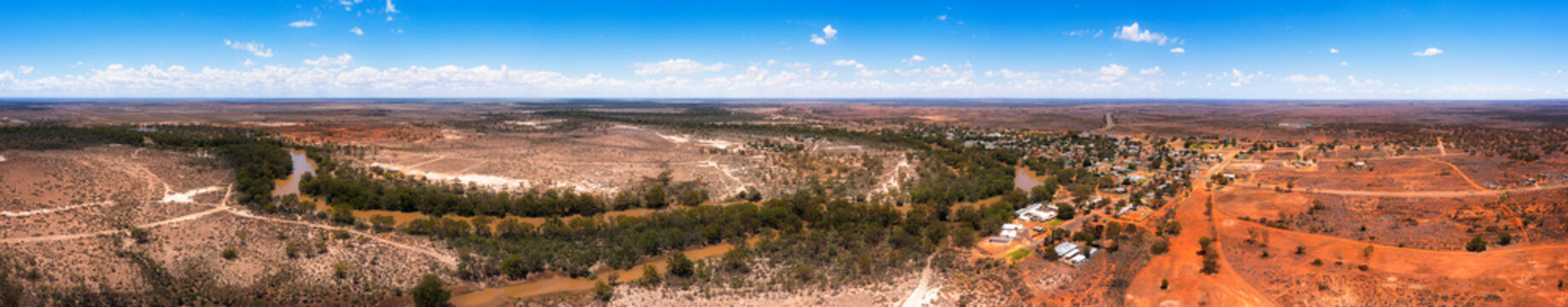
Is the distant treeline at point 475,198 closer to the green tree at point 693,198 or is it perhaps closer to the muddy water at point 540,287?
the green tree at point 693,198

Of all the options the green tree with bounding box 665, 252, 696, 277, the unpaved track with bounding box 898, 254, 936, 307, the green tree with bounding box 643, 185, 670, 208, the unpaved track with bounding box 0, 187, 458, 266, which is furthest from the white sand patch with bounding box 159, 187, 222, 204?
the unpaved track with bounding box 898, 254, 936, 307

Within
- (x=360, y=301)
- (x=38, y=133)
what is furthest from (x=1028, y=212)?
(x=38, y=133)

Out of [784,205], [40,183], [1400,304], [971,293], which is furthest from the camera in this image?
[40,183]

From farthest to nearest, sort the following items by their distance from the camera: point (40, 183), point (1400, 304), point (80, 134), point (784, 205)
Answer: point (80, 134), point (40, 183), point (784, 205), point (1400, 304)

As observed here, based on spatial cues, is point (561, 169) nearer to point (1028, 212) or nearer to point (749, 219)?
point (749, 219)

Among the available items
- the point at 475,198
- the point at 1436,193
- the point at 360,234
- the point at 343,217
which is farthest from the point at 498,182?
the point at 1436,193

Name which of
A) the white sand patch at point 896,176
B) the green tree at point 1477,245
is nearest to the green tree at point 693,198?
the white sand patch at point 896,176

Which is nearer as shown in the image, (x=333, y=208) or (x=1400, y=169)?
(x=333, y=208)
